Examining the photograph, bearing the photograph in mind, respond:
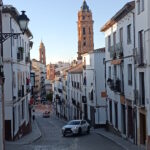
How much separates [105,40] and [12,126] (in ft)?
44.2

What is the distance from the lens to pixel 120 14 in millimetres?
28234

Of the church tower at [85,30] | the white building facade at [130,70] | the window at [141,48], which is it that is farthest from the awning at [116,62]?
the church tower at [85,30]

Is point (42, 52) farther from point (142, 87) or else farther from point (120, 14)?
point (142, 87)

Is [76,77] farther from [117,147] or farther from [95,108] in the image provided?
[117,147]

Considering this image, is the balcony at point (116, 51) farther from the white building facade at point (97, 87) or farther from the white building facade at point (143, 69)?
the white building facade at point (97, 87)

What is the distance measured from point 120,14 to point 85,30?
73.4 metres

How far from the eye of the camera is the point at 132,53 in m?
25.7

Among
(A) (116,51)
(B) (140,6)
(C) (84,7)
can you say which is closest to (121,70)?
(A) (116,51)

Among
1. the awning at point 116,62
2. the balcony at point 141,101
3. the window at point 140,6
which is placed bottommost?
the balcony at point 141,101

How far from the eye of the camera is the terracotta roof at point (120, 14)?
25006 millimetres

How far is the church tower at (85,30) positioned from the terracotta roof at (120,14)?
2565 inches

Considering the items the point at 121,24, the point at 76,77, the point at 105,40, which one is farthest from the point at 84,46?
the point at 121,24

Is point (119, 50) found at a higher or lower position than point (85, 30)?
lower

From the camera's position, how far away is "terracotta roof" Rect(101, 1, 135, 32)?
82.0 ft
